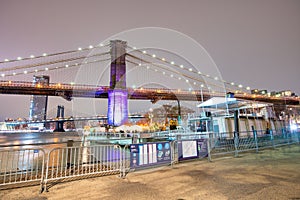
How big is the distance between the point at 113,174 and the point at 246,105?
35.1 ft

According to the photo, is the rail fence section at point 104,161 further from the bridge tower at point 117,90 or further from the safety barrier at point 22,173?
the bridge tower at point 117,90

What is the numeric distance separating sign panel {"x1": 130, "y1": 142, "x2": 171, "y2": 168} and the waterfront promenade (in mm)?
275

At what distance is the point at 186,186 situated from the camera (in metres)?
4.14

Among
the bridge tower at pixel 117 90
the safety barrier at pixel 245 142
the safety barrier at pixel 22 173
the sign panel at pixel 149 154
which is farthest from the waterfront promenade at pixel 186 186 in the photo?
the bridge tower at pixel 117 90

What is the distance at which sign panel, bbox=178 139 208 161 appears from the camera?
251 inches

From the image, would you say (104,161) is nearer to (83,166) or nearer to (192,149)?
(83,166)

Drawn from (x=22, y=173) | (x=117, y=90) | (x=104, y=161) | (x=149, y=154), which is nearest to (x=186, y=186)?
(x=149, y=154)

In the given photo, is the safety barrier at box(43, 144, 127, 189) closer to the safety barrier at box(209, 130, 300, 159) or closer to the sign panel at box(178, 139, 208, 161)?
the sign panel at box(178, 139, 208, 161)

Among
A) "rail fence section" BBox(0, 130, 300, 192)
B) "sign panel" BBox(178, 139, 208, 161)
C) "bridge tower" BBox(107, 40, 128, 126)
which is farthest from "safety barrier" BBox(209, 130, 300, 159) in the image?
"bridge tower" BBox(107, 40, 128, 126)

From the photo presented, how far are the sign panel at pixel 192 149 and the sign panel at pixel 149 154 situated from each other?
556 millimetres

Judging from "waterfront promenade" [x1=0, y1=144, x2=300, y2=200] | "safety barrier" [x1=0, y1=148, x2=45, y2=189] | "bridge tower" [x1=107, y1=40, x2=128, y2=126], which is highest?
"bridge tower" [x1=107, y1=40, x2=128, y2=126]

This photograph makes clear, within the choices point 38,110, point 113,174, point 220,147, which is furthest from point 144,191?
point 38,110

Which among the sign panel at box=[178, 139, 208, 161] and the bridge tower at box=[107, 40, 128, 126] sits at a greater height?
the bridge tower at box=[107, 40, 128, 126]

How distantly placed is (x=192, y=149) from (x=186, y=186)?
8.52ft
